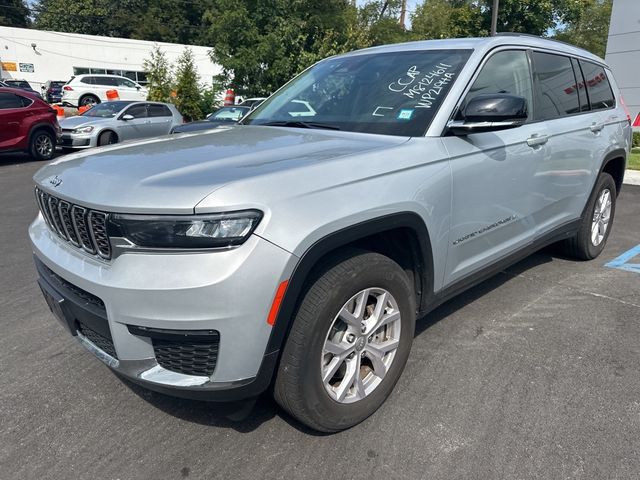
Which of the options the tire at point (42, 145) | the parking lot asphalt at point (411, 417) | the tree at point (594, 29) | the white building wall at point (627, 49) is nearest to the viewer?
the parking lot asphalt at point (411, 417)

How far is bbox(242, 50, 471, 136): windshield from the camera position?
111 inches

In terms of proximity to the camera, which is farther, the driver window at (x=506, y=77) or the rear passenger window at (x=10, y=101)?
the rear passenger window at (x=10, y=101)

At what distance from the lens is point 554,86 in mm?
3760

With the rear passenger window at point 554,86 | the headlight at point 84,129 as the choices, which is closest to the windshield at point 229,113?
the headlight at point 84,129

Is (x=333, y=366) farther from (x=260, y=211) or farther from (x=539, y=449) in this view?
(x=539, y=449)

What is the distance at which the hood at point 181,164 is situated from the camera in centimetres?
190

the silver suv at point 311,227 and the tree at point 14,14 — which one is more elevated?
the tree at point 14,14

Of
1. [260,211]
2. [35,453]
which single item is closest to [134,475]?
[35,453]

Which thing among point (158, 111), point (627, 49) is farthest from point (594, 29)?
point (158, 111)

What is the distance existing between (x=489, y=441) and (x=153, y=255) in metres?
1.73

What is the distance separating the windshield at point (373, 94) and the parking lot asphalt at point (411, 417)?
144 centimetres

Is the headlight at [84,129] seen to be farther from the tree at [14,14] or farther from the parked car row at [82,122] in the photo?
the tree at [14,14]

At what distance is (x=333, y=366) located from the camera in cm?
224

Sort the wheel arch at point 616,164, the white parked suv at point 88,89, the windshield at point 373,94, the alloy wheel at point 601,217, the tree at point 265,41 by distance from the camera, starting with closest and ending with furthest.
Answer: the windshield at point 373,94 → the wheel arch at point 616,164 → the alloy wheel at point 601,217 → the tree at point 265,41 → the white parked suv at point 88,89
